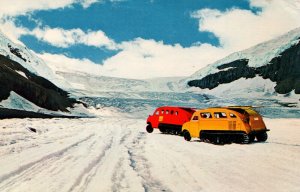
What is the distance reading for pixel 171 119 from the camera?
2578 centimetres

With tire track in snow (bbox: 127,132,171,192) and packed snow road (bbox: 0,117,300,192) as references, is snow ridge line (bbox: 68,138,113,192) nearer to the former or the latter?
packed snow road (bbox: 0,117,300,192)

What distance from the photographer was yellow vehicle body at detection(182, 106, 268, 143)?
18078 mm

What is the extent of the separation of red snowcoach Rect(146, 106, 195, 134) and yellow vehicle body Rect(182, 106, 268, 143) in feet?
15.1

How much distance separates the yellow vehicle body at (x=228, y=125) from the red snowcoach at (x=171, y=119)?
181 inches

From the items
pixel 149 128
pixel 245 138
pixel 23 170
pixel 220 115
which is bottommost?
pixel 23 170

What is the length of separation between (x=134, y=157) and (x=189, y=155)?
1953mm

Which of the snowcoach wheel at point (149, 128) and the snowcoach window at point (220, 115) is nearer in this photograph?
the snowcoach window at point (220, 115)

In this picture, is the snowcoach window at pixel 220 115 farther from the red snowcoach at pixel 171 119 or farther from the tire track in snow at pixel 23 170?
the tire track in snow at pixel 23 170

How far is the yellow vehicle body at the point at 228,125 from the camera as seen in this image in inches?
712

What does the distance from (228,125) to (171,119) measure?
7691 millimetres

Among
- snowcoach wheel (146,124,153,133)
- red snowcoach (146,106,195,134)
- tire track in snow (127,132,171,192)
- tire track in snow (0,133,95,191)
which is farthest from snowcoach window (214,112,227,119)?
snowcoach wheel (146,124,153,133)

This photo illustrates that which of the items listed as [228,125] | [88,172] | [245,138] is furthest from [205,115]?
[88,172]

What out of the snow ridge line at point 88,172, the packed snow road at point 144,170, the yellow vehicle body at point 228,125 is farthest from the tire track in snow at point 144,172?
the yellow vehicle body at point 228,125

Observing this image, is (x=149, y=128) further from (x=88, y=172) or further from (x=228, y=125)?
(x=88, y=172)
